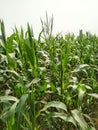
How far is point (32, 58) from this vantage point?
4.78 feet

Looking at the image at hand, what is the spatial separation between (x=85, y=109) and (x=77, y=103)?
382 mm

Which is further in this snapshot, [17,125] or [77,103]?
[77,103]

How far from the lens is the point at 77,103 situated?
1.61 meters

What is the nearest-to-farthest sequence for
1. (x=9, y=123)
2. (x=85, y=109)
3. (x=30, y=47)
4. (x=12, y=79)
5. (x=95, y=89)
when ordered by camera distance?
(x=9, y=123)
(x=30, y=47)
(x=12, y=79)
(x=85, y=109)
(x=95, y=89)

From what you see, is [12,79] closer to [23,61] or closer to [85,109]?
[23,61]

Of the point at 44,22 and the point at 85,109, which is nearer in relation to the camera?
the point at 85,109

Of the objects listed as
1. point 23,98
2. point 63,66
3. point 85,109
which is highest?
point 63,66

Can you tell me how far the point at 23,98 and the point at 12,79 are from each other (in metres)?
0.64

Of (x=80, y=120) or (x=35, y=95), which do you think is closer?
(x=80, y=120)

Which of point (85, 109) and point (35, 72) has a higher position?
point (35, 72)

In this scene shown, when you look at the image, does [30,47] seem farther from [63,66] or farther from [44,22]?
[44,22]

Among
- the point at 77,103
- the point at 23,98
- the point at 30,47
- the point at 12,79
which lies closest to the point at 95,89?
the point at 77,103

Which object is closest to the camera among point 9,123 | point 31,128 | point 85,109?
point 9,123

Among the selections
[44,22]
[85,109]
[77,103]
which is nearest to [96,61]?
[44,22]
